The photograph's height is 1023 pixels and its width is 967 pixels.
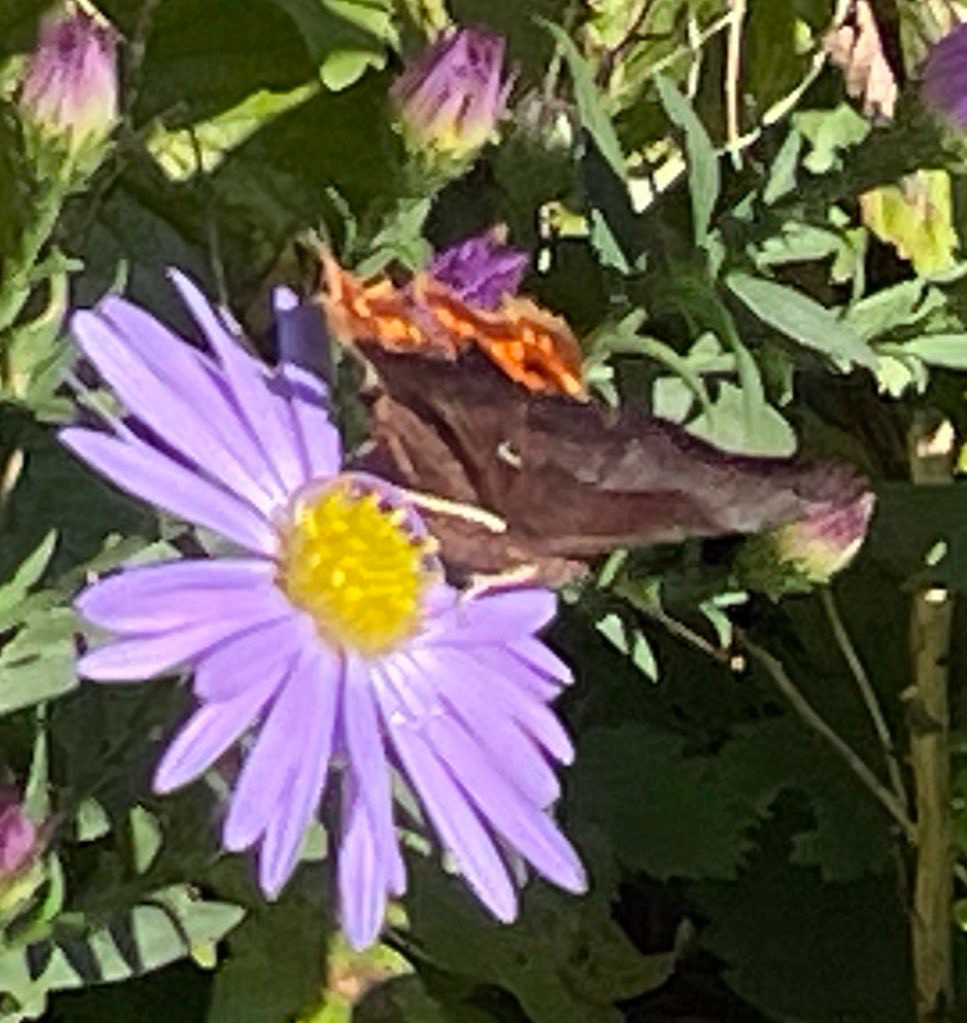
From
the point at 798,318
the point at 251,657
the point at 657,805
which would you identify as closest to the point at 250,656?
the point at 251,657

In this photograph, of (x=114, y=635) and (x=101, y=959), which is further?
(x=101, y=959)

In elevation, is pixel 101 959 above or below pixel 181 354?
below

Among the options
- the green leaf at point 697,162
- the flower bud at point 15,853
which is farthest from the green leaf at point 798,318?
the flower bud at point 15,853

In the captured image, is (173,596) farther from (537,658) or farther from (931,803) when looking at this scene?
(931,803)

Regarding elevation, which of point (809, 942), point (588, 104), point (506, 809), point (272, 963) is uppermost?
point (588, 104)

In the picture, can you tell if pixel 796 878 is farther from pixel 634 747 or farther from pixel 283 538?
pixel 283 538

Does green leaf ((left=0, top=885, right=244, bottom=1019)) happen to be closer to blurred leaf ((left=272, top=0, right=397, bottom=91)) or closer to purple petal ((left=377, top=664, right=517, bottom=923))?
purple petal ((left=377, top=664, right=517, bottom=923))

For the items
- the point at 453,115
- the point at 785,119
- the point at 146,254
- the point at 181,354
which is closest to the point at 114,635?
the point at 181,354
